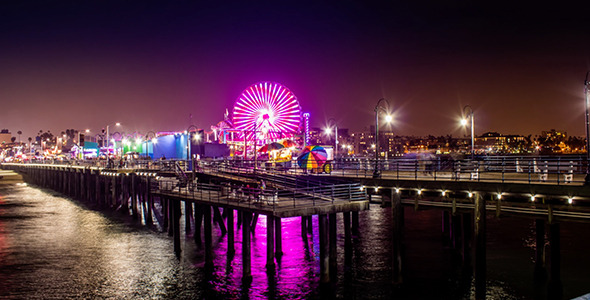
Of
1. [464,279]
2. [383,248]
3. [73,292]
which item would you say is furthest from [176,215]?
Result: [464,279]

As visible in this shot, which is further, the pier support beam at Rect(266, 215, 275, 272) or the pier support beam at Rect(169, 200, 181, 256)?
the pier support beam at Rect(169, 200, 181, 256)

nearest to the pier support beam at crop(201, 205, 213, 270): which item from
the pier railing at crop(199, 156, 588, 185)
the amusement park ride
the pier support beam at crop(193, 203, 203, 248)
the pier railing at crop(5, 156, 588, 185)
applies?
the pier support beam at crop(193, 203, 203, 248)

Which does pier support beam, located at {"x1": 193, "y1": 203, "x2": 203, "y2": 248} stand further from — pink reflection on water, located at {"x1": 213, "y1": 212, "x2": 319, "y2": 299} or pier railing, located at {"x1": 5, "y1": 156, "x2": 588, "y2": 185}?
Answer: pier railing, located at {"x1": 5, "y1": 156, "x2": 588, "y2": 185}

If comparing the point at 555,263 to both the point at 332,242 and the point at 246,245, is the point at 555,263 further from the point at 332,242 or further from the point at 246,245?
the point at 246,245

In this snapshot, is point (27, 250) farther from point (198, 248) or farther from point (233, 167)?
point (233, 167)

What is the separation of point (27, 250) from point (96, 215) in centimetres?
1788

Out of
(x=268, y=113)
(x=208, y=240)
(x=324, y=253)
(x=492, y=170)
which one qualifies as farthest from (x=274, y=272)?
(x=268, y=113)

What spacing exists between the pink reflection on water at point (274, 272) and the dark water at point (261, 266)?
57 millimetres

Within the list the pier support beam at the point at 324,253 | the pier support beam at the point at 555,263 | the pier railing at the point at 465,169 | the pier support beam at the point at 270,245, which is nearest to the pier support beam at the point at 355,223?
the pier railing at the point at 465,169

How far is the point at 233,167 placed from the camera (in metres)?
43.8

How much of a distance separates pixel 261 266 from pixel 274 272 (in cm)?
170

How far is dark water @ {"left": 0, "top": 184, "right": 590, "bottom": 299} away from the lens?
24.9 meters

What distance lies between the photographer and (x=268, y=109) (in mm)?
75438

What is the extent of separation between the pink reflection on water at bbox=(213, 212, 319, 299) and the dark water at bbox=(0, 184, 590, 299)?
2.3 inches
